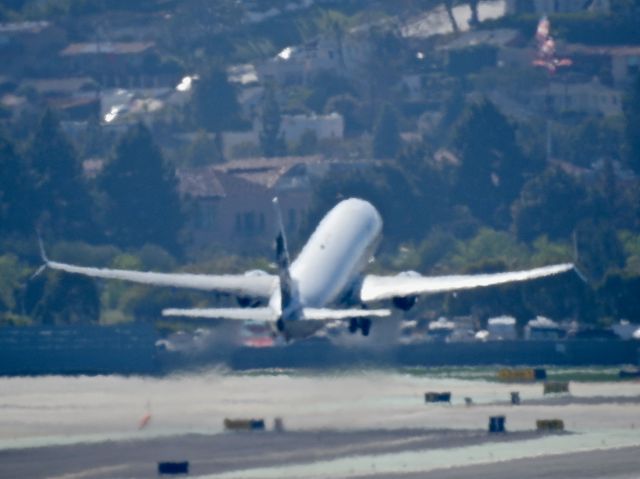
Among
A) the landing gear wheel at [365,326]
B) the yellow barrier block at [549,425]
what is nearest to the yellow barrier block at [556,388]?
the landing gear wheel at [365,326]

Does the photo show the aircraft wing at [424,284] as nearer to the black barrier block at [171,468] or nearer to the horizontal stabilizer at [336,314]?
the horizontal stabilizer at [336,314]

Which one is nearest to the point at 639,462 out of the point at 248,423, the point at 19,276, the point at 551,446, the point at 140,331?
the point at 551,446

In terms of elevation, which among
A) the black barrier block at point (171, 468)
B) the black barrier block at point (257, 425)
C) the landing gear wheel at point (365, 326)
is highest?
the landing gear wheel at point (365, 326)

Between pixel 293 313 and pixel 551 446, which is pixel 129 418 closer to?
pixel 293 313

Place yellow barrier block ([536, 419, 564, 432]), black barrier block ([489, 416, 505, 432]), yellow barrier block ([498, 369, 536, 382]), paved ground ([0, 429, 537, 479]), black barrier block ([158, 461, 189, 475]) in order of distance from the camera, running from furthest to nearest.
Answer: yellow barrier block ([498, 369, 536, 382]) → yellow barrier block ([536, 419, 564, 432]) → black barrier block ([489, 416, 505, 432]) → paved ground ([0, 429, 537, 479]) → black barrier block ([158, 461, 189, 475])

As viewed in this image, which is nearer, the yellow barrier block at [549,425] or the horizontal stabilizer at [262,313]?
the yellow barrier block at [549,425]

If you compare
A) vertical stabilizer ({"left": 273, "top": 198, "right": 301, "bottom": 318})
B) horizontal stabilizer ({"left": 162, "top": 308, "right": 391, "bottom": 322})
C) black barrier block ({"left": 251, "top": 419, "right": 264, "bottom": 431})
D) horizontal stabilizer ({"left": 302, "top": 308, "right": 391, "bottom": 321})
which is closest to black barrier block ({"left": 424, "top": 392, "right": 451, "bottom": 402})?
horizontal stabilizer ({"left": 302, "top": 308, "right": 391, "bottom": 321})

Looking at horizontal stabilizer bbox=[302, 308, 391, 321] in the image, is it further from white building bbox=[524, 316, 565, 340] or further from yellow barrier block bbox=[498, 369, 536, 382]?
white building bbox=[524, 316, 565, 340]
